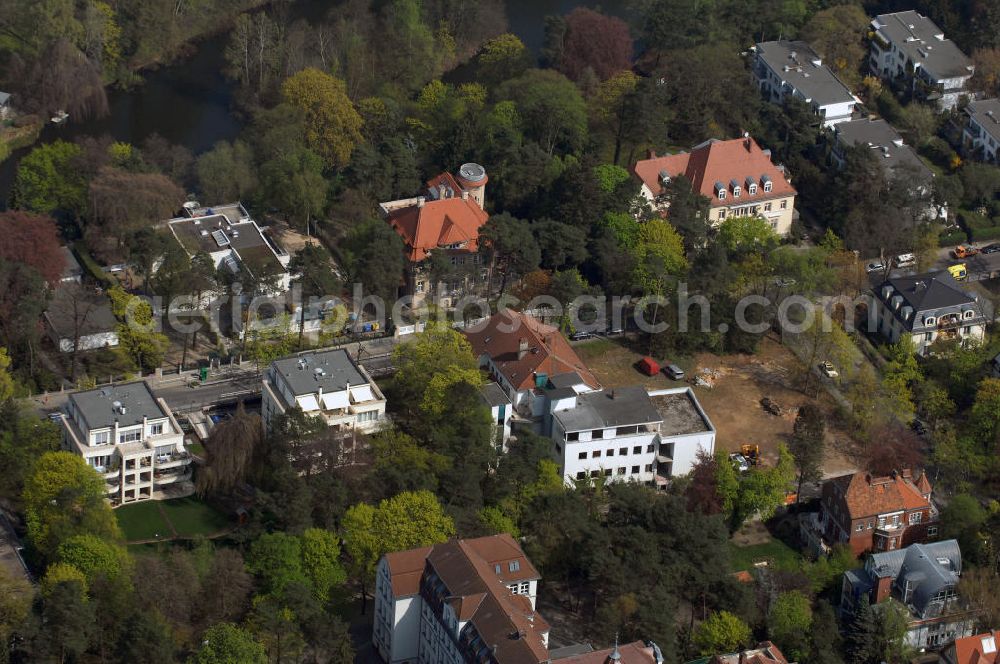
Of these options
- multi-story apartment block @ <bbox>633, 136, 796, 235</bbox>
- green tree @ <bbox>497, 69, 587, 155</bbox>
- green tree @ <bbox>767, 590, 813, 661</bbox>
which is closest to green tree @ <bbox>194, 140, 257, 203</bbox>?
green tree @ <bbox>497, 69, 587, 155</bbox>

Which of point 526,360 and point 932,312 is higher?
→ point 526,360

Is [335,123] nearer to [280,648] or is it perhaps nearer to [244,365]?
[244,365]

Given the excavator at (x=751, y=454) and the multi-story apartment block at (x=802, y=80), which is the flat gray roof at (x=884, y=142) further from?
the excavator at (x=751, y=454)

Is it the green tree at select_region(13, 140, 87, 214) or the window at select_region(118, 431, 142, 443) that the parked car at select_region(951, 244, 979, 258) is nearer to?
the green tree at select_region(13, 140, 87, 214)

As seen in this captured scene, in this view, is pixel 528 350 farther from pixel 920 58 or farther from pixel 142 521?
pixel 920 58

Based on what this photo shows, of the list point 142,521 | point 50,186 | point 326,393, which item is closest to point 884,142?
point 326,393

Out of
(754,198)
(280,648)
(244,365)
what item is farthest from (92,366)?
(754,198)

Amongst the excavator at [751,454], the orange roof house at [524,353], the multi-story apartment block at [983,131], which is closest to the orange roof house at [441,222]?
the orange roof house at [524,353]
